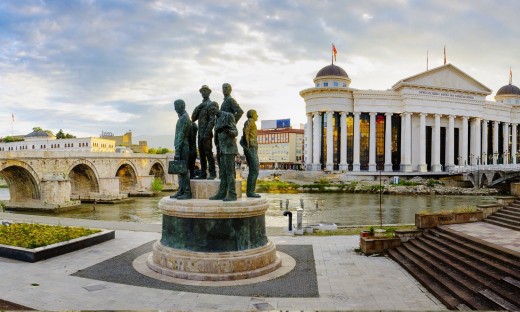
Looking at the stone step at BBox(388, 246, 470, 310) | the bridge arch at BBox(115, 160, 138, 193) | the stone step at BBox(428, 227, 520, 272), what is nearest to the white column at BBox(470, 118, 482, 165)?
the bridge arch at BBox(115, 160, 138, 193)

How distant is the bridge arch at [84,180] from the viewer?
164 ft

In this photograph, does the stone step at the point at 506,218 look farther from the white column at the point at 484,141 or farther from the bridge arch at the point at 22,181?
the white column at the point at 484,141

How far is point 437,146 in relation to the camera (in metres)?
82.8

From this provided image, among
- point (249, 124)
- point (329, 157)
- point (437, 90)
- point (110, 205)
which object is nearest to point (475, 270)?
point (249, 124)

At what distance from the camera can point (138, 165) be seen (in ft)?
200

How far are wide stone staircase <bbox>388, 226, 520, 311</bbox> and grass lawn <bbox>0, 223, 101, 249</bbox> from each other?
1187cm

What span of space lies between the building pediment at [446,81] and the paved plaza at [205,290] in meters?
73.5

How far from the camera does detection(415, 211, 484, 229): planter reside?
14948 mm

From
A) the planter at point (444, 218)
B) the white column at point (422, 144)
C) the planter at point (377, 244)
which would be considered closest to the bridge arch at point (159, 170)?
the white column at point (422, 144)

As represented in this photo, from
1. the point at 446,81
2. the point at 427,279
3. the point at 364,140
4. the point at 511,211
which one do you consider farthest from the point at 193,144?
the point at 446,81

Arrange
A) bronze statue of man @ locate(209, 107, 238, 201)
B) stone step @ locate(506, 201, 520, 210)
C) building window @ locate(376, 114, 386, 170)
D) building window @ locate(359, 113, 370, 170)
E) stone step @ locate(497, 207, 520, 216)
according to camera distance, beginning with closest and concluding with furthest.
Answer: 1. bronze statue of man @ locate(209, 107, 238, 201)
2. stone step @ locate(497, 207, 520, 216)
3. stone step @ locate(506, 201, 520, 210)
4. building window @ locate(359, 113, 370, 170)
5. building window @ locate(376, 114, 386, 170)

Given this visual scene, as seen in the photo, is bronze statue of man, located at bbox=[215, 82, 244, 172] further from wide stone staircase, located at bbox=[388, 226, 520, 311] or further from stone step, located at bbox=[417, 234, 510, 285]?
stone step, located at bbox=[417, 234, 510, 285]

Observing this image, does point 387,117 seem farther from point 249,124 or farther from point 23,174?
point 249,124

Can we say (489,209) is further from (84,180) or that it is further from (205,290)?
(84,180)
